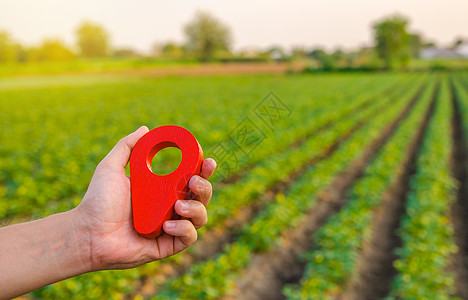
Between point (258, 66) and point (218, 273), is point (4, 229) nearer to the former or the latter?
point (218, 273)

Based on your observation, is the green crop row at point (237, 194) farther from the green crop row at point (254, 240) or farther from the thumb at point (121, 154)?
the thumb at point (121, 154)

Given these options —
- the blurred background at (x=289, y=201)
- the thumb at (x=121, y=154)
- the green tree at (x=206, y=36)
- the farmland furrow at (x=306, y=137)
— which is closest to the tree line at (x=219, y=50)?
the green tree at (x=206, y=36)

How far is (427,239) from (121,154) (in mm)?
4737

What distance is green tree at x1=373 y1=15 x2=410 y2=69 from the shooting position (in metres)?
63.0

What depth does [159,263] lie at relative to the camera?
438 centimetres

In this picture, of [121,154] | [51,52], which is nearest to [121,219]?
[121,154]

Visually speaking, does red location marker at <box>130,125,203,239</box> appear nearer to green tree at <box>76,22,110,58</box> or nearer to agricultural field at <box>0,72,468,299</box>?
agricultural field at <box>0,72,468,299</box>

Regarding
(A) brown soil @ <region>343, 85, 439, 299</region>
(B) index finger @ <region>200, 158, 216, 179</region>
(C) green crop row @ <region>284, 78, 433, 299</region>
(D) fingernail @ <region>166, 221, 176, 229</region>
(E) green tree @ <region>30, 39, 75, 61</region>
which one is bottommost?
Answer: (A) brown soil @ <region>343, 85, 439, 299</region>

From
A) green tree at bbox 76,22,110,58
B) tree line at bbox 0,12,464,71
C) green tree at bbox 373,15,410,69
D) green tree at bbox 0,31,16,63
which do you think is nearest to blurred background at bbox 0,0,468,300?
tree line at bbox 0,12,464,71

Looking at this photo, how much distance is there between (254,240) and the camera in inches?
190

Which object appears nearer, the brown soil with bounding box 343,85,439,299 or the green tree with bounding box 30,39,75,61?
the brown soil with bounding box 343,85,439,299

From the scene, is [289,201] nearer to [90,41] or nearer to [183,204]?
[183,204]

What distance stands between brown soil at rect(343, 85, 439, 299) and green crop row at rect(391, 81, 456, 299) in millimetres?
170

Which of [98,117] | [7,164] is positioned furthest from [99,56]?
[7,164]
